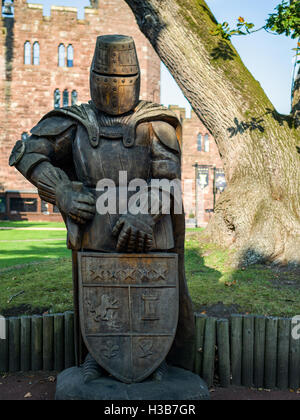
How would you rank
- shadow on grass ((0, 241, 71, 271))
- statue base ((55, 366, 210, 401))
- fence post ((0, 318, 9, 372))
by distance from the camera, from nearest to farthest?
statue base ((55, 366, 210, 401))
fence post ((0, 318, 9, 372))
shadow on grass ((0, 241, 71, 271))

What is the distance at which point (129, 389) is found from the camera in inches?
108

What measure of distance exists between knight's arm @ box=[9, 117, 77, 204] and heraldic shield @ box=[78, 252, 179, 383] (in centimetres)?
55

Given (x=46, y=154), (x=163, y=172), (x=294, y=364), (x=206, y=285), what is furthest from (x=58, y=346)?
(x=206, y=285)

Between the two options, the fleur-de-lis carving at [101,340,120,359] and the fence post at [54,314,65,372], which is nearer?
the fleur-de-lis carving at [101,340,120,359]

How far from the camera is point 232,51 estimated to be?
24.1ft

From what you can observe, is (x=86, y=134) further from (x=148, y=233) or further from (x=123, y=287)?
(x=123, y=287)

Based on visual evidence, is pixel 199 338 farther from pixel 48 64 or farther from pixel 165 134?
pixel 48 64

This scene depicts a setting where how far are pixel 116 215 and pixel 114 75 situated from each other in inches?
37.7

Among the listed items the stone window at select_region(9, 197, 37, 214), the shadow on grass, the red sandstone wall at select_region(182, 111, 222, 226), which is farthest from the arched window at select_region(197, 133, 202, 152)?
the shadow on grass

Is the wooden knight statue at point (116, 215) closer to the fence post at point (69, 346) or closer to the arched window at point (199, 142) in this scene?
the fence post at point (69, 346)

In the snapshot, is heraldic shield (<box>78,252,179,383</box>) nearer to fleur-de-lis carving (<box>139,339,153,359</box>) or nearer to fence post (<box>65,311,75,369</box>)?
fleur-de-lis carving (<box>139,339,153,359</box>)

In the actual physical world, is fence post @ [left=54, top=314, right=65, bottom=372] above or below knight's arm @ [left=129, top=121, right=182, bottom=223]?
below

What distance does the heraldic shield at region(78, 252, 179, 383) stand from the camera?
2.88 m
